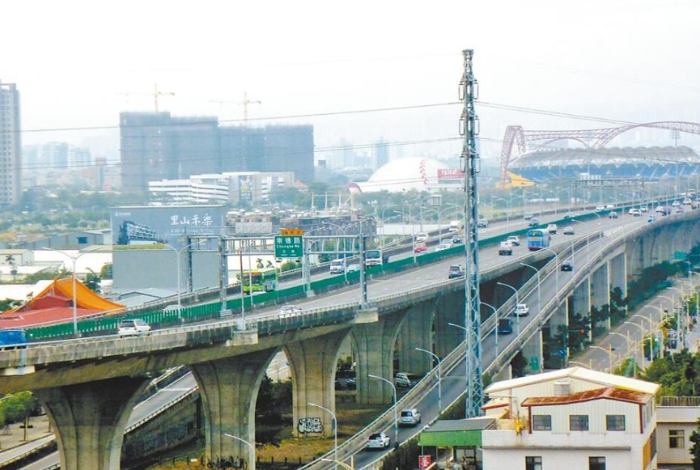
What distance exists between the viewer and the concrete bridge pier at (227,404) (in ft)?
225

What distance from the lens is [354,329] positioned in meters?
92.0

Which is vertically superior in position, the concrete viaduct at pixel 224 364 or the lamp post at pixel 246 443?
the concrete viaduct at pixel 224 364

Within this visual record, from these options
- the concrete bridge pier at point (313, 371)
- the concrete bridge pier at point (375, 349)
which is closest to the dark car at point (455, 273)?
the concrete bridge pier at point (375, 349)

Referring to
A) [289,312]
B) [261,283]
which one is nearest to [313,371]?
[289,312]

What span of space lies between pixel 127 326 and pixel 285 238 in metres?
21.5

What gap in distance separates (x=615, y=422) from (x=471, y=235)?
1852 cm

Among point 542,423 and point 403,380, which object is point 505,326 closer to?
point 403,380

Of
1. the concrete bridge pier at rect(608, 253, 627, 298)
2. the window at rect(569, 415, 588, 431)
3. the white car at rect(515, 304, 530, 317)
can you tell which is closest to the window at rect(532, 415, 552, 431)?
the window at rect(569, 415, 588, 431)

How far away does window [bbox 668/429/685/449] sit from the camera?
1916 inches

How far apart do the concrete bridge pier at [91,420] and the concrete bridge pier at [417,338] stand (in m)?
43.7

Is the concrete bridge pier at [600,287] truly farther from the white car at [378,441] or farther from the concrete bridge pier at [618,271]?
the white car at [378,441]

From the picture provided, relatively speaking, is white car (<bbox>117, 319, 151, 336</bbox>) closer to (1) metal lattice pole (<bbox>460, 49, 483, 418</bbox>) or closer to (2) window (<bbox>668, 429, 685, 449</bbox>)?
(1) metal lattice pole (<bbox>460, 49, 483, 418</bbox>)

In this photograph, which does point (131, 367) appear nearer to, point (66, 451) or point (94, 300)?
point (66, 451)

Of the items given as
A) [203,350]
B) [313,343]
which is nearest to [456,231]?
[313,343]
